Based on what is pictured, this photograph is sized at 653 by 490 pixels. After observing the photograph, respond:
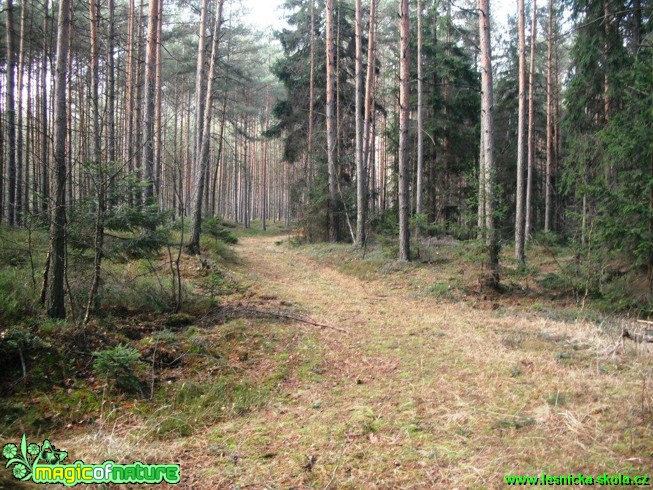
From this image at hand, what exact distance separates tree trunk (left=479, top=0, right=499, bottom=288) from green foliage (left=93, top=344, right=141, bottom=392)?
7764 millimetres

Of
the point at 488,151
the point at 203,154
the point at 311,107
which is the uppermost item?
the point at 311,107

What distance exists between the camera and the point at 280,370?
5.16 meters

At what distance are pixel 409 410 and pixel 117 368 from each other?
3.18 metres

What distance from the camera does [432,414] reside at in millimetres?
3850

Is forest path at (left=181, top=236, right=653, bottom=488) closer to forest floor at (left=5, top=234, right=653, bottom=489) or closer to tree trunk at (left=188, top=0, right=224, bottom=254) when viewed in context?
forest floor at (left=5, top=234, right=653, bottom=489)

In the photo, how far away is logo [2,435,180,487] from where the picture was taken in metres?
2.67

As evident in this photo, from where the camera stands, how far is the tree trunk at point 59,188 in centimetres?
520

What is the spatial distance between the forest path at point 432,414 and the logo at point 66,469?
38 cm

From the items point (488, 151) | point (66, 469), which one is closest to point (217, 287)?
point (66, 469)

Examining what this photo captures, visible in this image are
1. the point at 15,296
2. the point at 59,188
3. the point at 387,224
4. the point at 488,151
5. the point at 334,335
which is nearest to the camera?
the point at 59,188

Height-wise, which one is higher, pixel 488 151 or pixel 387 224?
pixel 488 151

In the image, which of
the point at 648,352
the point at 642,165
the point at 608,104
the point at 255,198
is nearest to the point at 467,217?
the point at 642,165

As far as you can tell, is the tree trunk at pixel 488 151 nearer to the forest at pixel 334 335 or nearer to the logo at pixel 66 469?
the forest at pixel 334 335

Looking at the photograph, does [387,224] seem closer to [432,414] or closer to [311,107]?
[311,107]
